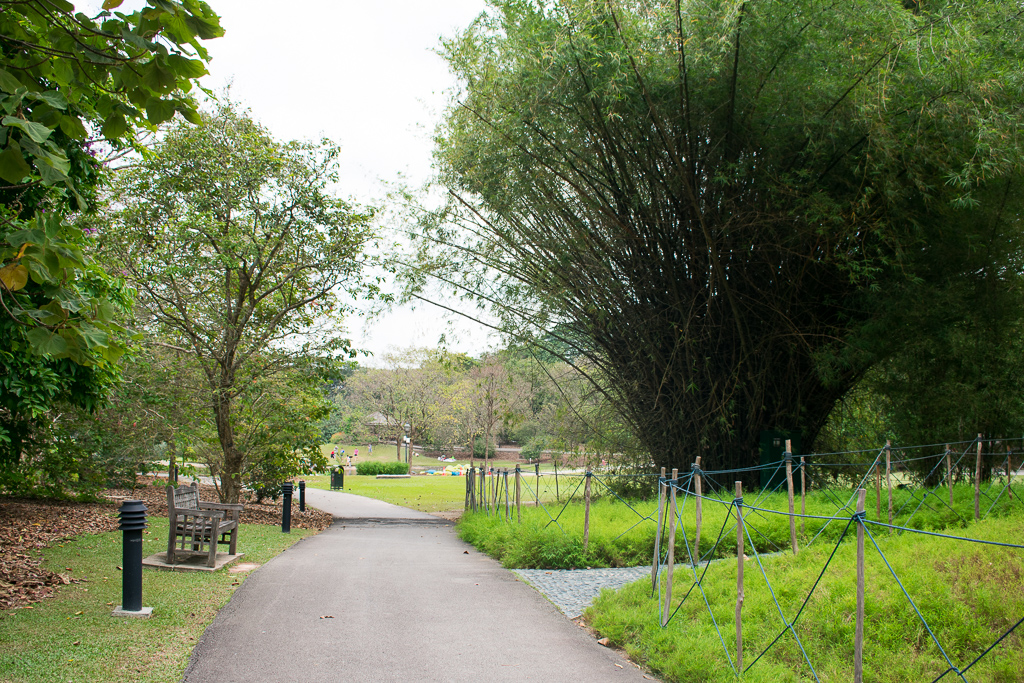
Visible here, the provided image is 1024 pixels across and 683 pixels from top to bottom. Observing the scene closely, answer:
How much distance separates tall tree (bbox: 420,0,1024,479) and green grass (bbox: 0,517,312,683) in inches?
212

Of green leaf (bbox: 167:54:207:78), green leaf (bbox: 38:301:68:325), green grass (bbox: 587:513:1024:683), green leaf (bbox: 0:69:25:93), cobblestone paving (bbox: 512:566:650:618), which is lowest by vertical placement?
cobblestone paving (bbox: 512:566:650:618)

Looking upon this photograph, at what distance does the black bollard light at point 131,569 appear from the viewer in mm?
4508

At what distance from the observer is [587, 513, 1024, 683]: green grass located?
3.25 m

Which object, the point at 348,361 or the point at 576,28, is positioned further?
the point at 348,361

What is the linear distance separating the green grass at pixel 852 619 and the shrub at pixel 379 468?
2581 cm

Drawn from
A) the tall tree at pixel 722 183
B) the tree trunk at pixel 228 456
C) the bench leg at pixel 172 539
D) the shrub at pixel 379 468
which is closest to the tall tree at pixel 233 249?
the tree trunk at pixel 228 456

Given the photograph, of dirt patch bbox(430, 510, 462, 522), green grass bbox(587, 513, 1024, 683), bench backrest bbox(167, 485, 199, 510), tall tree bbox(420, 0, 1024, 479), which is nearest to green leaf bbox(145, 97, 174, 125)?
green grass bbox(587, 513, 1024, 683)

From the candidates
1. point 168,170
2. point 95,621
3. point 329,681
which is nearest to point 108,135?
Answer: point 329,681

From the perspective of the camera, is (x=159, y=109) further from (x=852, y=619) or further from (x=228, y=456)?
(x=228, y=456)

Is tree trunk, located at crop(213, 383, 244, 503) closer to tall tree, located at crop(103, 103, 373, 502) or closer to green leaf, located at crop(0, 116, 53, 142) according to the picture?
tall tree, located at crop(103, 103, 373, 502)

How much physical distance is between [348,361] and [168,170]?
391cm

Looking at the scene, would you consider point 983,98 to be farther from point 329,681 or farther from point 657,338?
point 329,681

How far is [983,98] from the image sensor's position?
5.50 meters

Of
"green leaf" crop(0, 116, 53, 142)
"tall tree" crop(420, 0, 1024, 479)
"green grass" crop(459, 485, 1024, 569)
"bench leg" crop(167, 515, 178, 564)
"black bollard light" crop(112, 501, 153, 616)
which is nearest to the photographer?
"green leaf" crop(0, 116, 53, 142)
